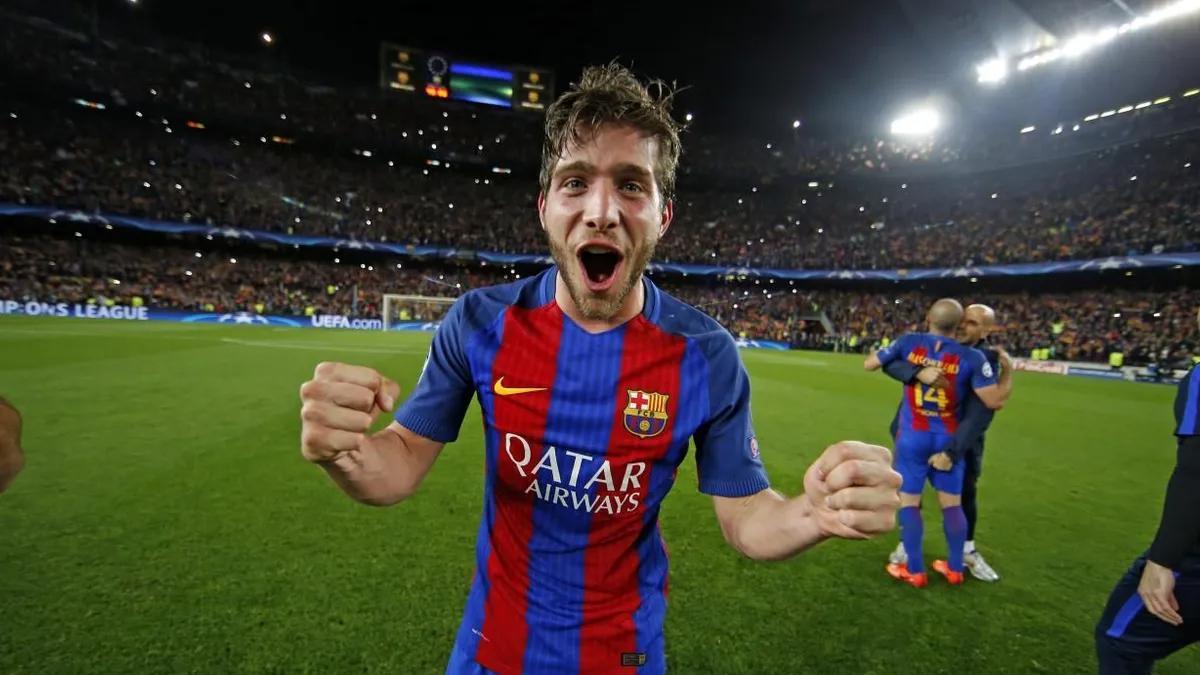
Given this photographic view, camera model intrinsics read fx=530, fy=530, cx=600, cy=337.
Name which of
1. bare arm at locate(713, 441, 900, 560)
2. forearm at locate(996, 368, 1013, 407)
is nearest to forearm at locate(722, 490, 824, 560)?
bare arm at locate(713, 441, 900, 560)

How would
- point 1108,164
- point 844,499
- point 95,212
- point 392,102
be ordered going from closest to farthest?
point 844,499
point 95,212
point 1108,164
point 392,102

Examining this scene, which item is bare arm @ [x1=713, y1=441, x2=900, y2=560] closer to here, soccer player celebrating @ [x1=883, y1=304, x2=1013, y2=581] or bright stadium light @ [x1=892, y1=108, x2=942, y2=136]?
soccer player celebrating @ [x1=883, y1=304, x2=1013, y2=581]

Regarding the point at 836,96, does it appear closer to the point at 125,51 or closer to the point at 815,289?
the point at 815,289

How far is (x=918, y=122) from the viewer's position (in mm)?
42875

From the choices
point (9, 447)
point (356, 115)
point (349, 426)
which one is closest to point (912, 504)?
point (349, 426)

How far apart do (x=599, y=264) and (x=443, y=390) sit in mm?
725

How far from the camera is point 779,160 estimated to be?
2053 inches

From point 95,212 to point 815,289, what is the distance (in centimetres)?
5422

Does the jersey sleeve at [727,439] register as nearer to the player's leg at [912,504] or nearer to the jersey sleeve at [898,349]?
the player's leg at [912,504]

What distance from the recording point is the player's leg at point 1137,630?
2256mm

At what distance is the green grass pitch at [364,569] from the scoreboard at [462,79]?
4327cm

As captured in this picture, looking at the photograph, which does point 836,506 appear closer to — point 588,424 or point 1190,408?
point 588,424

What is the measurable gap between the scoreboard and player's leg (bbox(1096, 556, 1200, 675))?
160 feet

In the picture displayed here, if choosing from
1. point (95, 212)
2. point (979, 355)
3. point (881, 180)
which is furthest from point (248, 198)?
point (881, 180)
